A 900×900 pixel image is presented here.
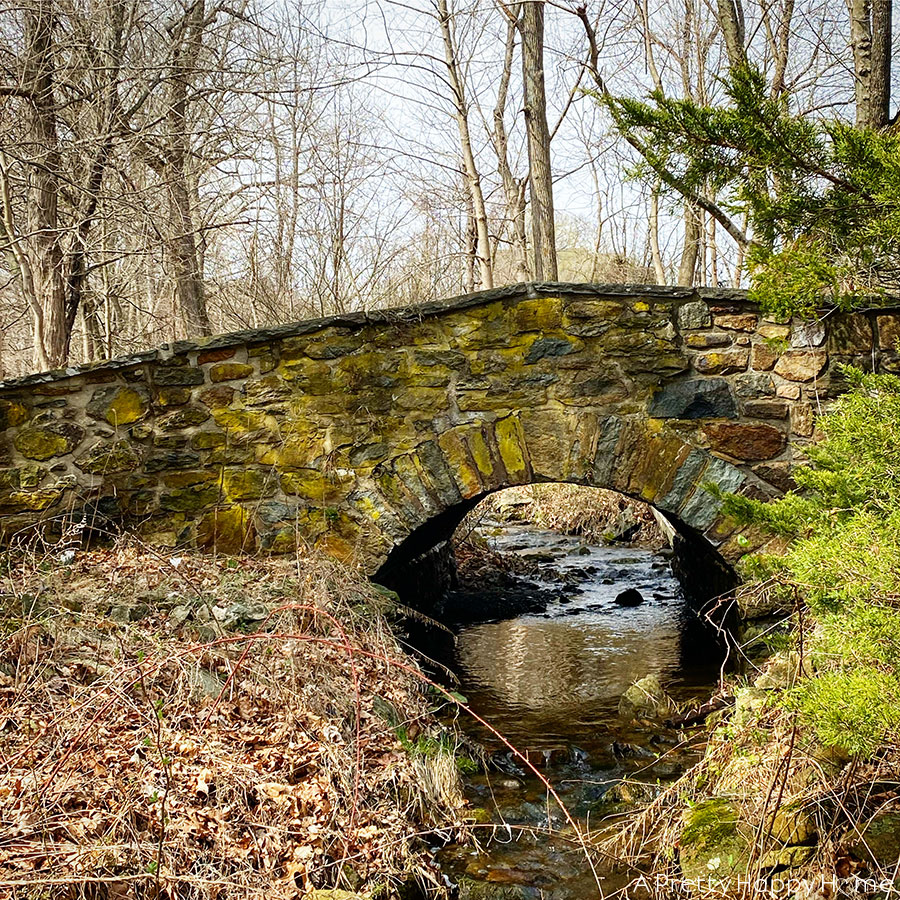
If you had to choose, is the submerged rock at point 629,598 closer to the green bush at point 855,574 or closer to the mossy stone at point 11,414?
the green bush at point 855,574

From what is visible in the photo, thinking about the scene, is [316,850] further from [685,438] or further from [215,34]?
[215,34]

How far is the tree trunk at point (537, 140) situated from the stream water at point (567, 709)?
3.45 meters

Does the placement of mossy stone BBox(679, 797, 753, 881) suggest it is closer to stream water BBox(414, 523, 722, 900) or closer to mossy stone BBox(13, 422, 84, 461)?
stream water BBox(414, 523, 722, 900)

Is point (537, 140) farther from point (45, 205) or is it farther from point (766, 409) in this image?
point (45, 205)

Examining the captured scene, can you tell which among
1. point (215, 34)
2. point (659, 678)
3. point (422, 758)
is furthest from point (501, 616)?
point (215, 34)

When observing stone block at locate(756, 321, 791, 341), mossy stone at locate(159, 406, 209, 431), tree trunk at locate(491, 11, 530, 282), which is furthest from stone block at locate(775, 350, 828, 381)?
tree trunk at locate(491, 11, 530, 282)

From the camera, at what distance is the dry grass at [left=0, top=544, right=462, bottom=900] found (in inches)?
121

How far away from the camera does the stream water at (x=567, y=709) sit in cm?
396

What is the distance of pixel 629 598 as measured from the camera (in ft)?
30.7

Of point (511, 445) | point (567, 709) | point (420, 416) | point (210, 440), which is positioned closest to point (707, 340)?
point (511, 445)

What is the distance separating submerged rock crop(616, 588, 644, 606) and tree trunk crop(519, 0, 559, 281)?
352cm

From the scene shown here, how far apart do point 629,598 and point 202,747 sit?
6446mm

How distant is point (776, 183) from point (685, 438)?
78.3 inches

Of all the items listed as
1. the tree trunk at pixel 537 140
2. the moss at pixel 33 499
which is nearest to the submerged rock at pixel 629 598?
the tree trunk at pixel 537 140
